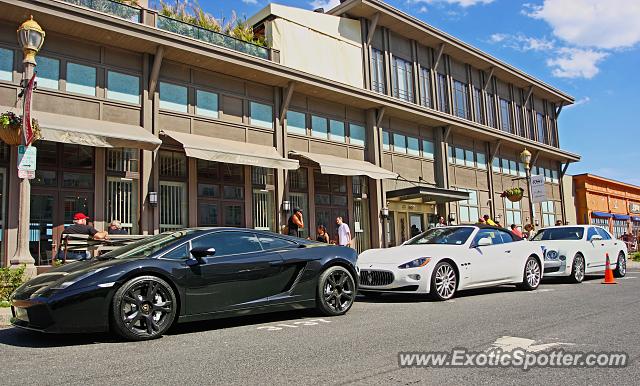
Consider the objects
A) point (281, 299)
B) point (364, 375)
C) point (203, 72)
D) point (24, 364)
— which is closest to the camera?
point (364, 375)

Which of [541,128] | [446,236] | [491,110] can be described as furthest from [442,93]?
[446,236]

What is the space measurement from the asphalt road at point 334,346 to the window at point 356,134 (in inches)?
498

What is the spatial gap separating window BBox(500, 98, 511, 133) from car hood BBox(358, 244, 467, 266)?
2247 cm

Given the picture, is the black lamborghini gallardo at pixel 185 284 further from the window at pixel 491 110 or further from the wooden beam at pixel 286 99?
the window at pixel 491 110

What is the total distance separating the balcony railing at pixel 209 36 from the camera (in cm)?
1534

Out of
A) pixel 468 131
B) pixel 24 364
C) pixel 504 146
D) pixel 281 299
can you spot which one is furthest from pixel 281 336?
pixel 504 146

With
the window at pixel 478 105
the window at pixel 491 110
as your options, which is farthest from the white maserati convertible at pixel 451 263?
the window at pixel 491 110

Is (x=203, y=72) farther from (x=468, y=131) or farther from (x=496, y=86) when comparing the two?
(x=496, y=86)

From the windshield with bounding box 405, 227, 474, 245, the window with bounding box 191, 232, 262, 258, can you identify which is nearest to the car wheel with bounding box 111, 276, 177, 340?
the window with bounding box 191, 232, 262, 258

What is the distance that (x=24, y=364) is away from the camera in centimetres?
475

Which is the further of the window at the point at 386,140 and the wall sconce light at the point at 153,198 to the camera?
the window at the point at 386,140

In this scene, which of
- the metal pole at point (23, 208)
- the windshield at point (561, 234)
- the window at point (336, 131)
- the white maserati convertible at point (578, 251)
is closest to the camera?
the metal pole at point (23, 208)

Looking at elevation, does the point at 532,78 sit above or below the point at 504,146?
above

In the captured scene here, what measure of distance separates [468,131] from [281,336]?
21.6 metres
